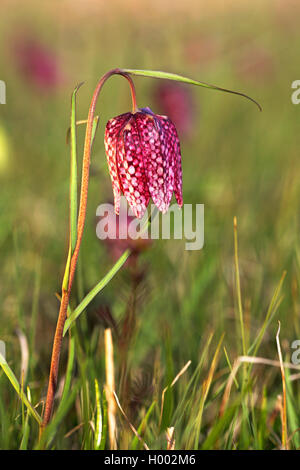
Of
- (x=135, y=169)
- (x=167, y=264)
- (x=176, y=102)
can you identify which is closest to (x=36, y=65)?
(x=176, y=102)

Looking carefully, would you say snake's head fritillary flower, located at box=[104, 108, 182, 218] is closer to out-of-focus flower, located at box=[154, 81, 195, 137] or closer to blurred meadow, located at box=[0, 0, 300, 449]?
blurred meadow, located at box=[0, 0, 300, 449]

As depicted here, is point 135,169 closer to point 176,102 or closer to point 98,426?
point 98,426

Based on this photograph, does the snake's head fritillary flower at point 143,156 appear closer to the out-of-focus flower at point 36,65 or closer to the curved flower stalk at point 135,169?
the curved flower stalk at point 135,169

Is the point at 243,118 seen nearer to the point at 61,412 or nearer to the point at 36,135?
the point at 36,135

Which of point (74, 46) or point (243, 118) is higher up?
point (74, 46)

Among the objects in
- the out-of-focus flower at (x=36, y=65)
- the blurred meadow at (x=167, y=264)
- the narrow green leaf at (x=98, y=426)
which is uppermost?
the out-of-focus flower at (x=36, y=65)

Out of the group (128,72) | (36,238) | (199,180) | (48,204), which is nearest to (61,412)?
(128,72)

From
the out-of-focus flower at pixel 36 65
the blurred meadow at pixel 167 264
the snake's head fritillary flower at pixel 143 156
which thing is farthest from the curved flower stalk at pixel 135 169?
the out-of-focus flower at pixel 36 65
